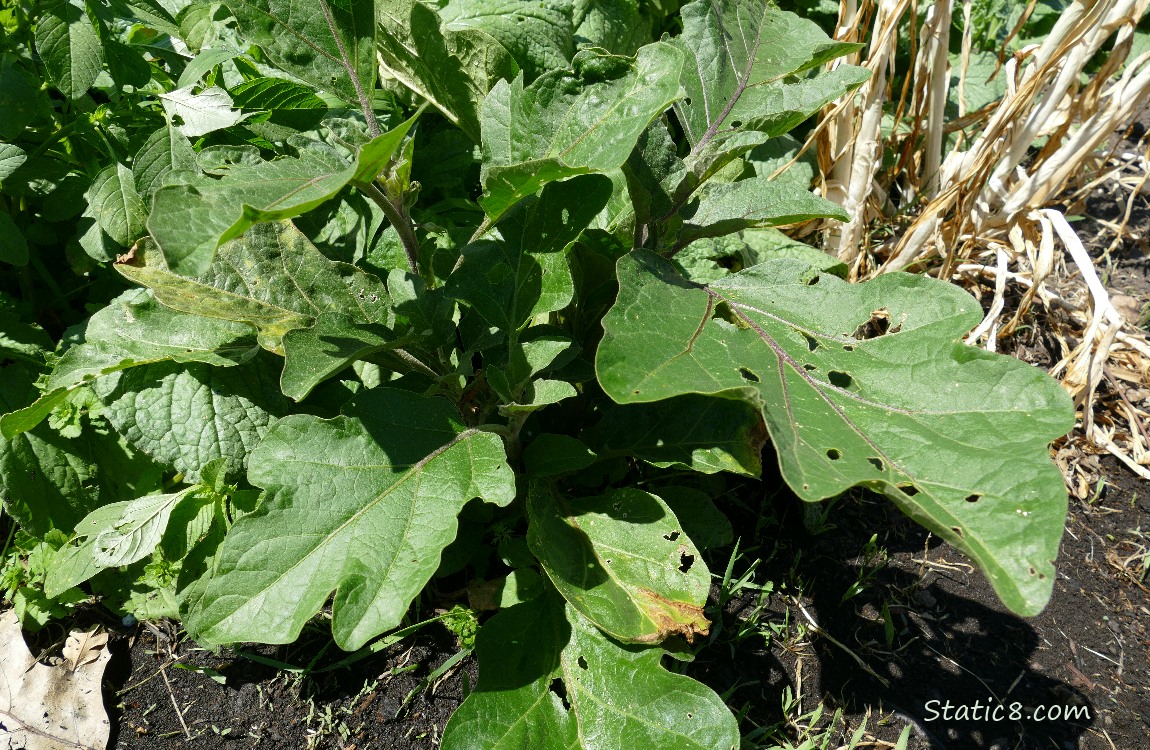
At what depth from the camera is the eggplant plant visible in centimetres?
146

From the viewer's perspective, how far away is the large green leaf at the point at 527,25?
2352mm

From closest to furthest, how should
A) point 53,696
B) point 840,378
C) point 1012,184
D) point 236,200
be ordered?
point 236,200 < point 840,378 < point 53,696 < point 1012,184

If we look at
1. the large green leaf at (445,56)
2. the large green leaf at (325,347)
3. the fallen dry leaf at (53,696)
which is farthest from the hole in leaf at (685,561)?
the fallen dry leaf at (53,696)

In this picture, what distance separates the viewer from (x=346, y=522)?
5.09ft

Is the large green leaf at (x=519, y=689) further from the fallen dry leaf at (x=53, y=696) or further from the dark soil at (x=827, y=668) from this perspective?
the fallen dry leaf at (x=53, y=696)

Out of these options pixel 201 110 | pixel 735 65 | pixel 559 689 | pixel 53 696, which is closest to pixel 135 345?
pixel 201 110

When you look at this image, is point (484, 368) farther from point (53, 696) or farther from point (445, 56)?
point (53, 696)

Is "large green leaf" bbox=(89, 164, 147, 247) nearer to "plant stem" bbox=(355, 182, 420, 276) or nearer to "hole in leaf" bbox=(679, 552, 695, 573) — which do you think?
"plant stem" bbox=(355, 182, 420, 276)

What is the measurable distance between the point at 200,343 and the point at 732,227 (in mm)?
1195

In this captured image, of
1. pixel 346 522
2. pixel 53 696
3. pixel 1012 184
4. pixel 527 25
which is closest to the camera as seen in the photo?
pixel 346 522

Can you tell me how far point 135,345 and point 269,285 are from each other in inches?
14.3

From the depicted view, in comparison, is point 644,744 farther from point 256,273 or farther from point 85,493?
point 85,493

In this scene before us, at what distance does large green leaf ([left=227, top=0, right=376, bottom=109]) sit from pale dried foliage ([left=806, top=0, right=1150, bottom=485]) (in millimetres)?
1490

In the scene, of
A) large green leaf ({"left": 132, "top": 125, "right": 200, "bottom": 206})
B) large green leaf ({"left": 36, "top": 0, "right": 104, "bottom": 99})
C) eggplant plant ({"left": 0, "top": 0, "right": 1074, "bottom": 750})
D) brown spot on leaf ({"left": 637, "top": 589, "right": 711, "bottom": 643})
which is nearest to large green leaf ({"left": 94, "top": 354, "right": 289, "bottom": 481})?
eggplant plant ({"left": 0, "top": 0, "right": 1074, "bottom": 750})
